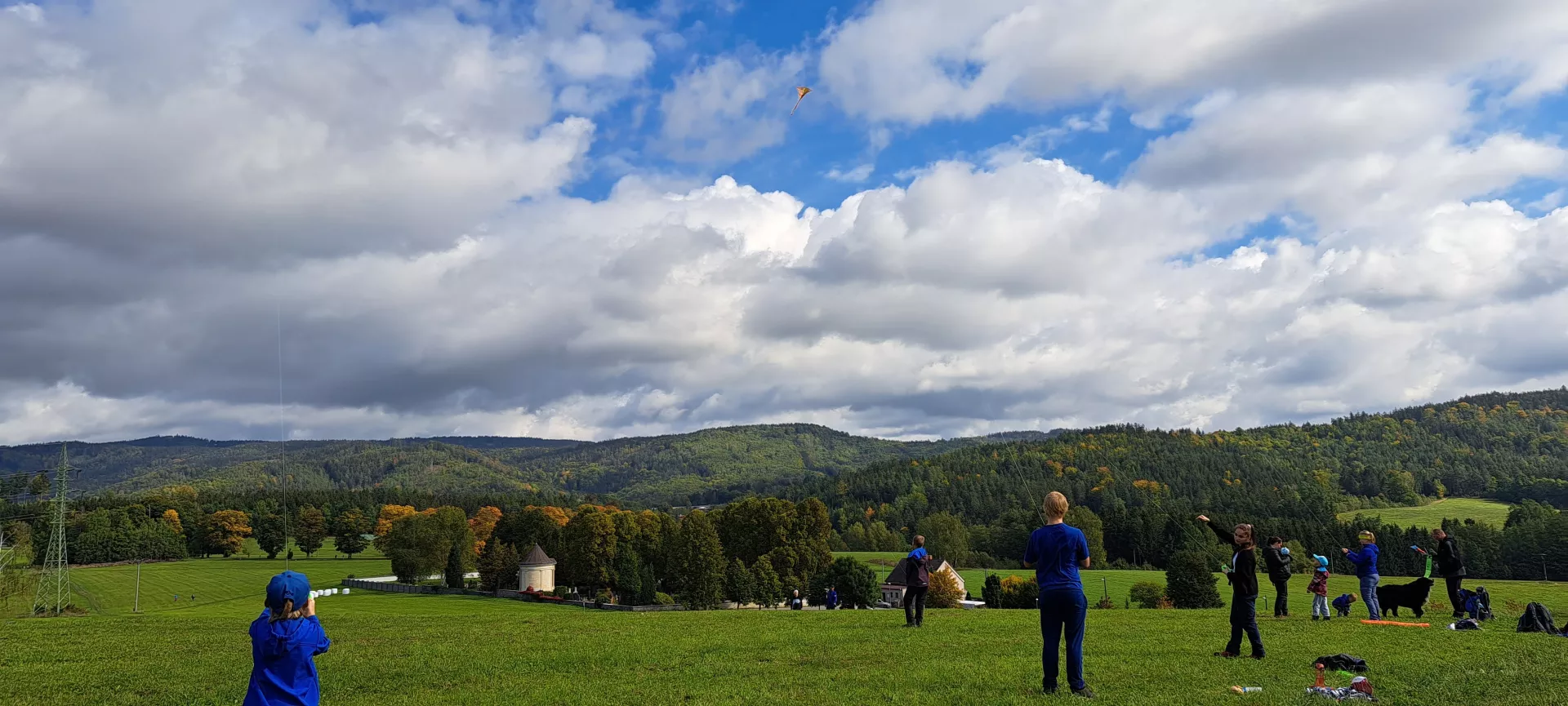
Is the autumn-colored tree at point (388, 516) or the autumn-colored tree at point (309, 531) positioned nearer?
the autumn-colored tree at point (309, 531)

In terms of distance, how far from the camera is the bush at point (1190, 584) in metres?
74.8

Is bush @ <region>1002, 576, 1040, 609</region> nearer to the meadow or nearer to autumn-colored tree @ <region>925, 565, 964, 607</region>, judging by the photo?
autumn-colored tree @ <region>925, 565, 964, 607</region>

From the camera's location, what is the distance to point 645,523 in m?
118

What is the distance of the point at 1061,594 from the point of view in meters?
12.4

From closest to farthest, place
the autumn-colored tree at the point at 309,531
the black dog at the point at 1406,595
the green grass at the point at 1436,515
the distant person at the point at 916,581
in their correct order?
the distant person at the point at 916,581 → the black dog at the point at 1406,595 → the autumn-colored tree at the point at 309,531 → the green grass at the point at 1436,515

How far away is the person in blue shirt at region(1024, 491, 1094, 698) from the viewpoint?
12.3 meters

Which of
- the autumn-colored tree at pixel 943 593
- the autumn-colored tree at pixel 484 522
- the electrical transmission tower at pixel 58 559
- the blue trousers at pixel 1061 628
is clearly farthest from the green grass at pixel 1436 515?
the electrical transmission tower at pixel 58 559

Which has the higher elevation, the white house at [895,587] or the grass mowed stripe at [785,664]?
the grass mowed stripe at [785,664]

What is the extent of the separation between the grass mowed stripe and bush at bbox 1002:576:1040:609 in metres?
67.7

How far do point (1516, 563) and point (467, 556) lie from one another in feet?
524

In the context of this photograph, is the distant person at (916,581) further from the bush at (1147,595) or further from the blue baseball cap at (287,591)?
the bush at (1147,595)

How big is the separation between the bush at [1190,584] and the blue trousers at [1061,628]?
236 feet

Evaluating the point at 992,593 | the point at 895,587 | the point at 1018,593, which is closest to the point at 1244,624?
the point at 992,593

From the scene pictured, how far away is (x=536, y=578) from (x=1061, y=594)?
99.7 metres
